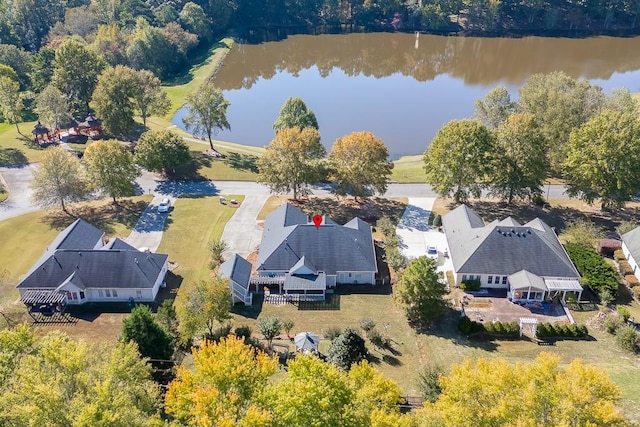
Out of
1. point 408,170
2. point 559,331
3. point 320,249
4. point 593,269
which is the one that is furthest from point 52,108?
point 593,269

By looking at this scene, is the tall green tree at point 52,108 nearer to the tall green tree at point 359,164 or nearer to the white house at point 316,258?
the tall green tree at point 359,164

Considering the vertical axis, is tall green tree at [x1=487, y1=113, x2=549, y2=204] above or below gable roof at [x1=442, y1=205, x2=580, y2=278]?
above

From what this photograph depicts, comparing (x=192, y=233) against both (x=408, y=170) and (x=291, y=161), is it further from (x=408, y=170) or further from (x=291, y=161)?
(x=408, y=170)

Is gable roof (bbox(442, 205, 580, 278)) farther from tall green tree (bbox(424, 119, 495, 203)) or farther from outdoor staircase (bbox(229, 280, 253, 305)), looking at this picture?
outdoor staircase (bbox(229, 280, 253, 305))

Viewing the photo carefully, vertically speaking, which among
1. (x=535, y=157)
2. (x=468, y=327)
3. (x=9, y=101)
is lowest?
(x=468, y=327)

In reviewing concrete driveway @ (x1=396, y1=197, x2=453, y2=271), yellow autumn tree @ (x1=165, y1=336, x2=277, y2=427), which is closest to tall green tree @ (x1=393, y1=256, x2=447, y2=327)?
concrete driveway @ (x1=396, y1=197, x2=453, y2=271)
